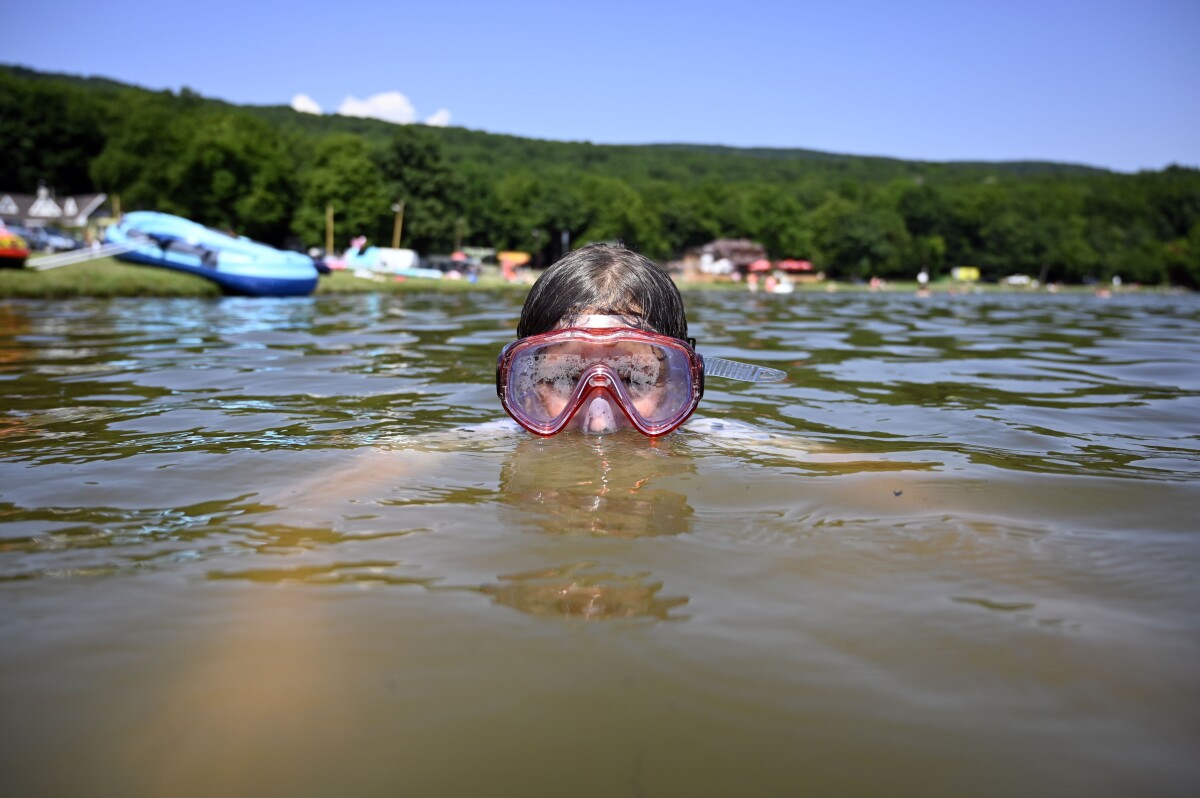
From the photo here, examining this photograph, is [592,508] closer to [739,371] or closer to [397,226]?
[739,371]

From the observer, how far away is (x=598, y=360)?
2.97 m

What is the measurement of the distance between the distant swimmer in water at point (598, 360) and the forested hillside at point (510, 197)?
62940 millimetres

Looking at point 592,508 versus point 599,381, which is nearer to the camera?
point 592,508

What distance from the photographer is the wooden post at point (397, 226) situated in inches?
2591

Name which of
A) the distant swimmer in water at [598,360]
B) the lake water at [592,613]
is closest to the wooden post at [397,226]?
the distant swimmer in water at [598,360]

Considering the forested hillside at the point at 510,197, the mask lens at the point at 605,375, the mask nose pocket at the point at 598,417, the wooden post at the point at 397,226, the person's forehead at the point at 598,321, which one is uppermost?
the forested hillside at the point at 510,197

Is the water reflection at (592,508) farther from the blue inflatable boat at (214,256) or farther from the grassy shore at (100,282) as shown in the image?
the blue inflatable boat at (214,256)

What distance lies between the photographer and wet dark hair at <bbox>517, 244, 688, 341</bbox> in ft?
10.2

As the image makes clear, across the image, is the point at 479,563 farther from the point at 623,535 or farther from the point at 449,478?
the point at 449,478

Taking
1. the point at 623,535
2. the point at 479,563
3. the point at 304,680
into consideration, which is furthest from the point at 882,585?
the point at 304,680

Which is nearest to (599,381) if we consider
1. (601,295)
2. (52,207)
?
(601,295)

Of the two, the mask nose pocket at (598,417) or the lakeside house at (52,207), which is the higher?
the lakeside house at (52,207)

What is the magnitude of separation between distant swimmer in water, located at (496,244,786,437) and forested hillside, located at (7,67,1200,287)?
62940 mm

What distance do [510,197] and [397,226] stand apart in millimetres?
30858
